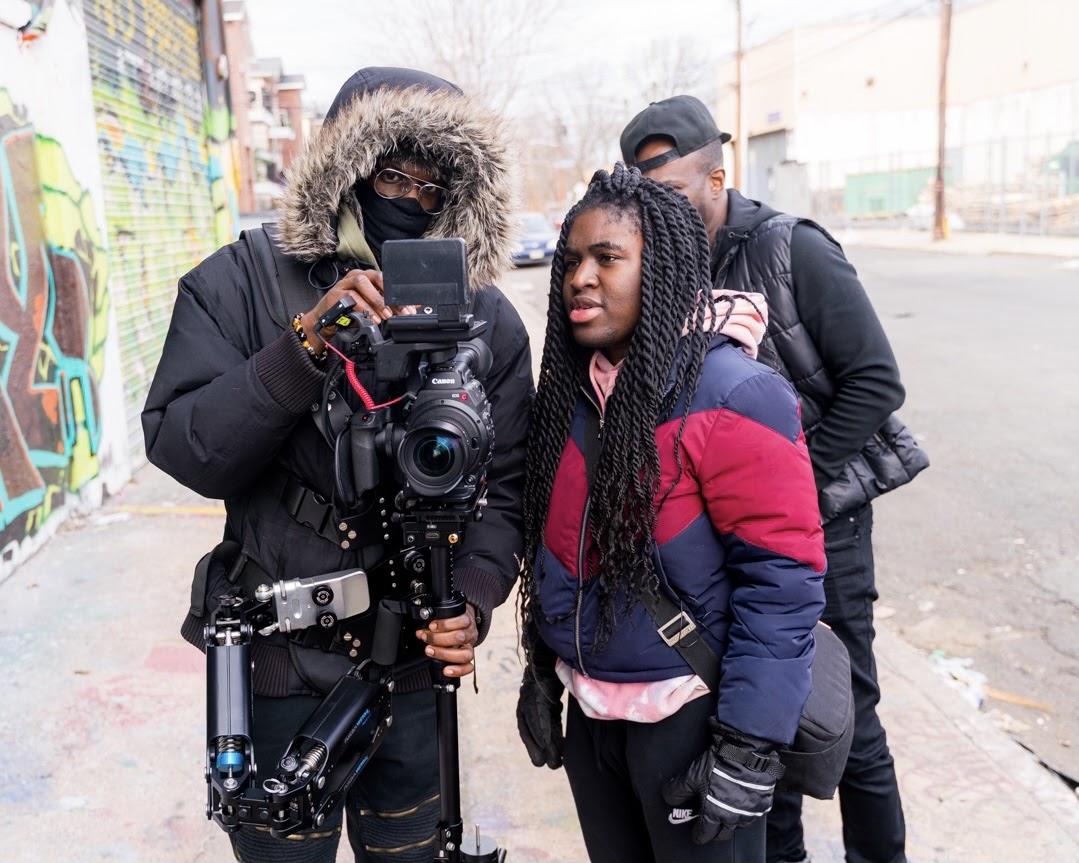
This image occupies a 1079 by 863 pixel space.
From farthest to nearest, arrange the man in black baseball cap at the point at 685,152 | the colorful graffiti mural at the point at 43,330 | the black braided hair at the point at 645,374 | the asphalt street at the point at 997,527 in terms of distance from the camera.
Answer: the colorful graffiti mural at the point at 43,330, the asphalt street at the point at 997,527, the man in black baseball cap at the point at 685,152, the black braided hair at the point at 645,374

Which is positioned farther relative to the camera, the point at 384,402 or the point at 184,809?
the point at 184,809

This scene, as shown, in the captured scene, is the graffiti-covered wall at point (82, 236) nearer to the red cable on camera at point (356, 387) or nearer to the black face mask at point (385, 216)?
the black face mask at point (385, 216)

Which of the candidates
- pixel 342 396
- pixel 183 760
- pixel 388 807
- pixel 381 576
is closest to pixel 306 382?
pixel 342 396

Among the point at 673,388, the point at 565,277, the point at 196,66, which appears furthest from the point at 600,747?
the point at 196,66

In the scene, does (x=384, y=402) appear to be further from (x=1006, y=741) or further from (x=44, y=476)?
(x=44, y=476)

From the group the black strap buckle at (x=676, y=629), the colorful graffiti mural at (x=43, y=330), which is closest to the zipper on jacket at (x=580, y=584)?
the black strap buckle at (x=676, y=629)

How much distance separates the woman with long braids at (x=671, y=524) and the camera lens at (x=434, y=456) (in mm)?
353

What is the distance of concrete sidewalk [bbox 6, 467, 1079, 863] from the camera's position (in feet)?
9.01

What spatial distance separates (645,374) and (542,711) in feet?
2.50

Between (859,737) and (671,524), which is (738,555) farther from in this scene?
(859,737)

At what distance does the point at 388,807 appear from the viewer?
2.10m

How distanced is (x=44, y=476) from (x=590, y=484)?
12.8 ft

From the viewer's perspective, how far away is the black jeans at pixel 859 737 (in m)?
2.44

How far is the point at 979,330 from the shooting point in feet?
35.6
